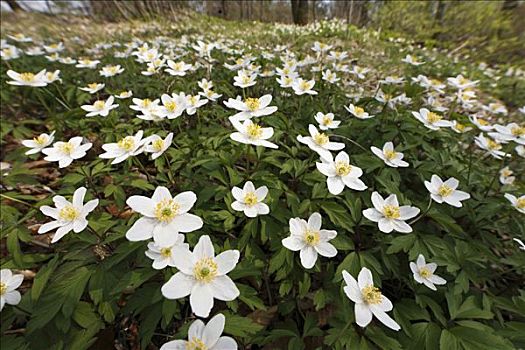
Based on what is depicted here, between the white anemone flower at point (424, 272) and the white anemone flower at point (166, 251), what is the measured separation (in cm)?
127

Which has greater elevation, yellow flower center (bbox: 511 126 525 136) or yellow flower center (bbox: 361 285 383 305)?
yellow flower center (bbox: 511 126 525 136)

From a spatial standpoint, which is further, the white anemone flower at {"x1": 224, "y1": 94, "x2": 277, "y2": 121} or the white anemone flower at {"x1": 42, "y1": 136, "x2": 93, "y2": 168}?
the white anemone flower at {"x1": 224, "y1": 94, "x2": 277, "y2": 121}

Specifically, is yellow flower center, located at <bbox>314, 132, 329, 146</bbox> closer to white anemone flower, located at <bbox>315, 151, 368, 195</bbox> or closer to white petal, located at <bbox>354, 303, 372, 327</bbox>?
white anemone flower, located at <bbox>315, 151, 368, 195</bbox>

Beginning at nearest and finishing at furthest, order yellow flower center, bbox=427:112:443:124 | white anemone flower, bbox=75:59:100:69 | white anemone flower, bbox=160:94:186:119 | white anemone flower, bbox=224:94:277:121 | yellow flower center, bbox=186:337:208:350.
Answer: yellow flower center, bbox=186:337:208:350 < white anemone flower, bbox=224:94:277:121 < white anemone flower, bbox=160:94:186:119 < yellow flower center, bbox=427:112:443:124 < white anemone flower, bbox=75:59:100:69

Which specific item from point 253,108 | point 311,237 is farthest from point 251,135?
point 311,237

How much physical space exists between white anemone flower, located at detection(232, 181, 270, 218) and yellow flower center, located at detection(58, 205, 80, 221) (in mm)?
856

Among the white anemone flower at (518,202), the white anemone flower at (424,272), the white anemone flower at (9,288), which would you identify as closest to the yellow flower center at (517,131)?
the white anemone flower at (518,202)

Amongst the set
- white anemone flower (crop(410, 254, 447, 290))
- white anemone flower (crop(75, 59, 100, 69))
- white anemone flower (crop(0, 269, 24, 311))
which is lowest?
white anemone flower (crop(410, 254, 447, 290))

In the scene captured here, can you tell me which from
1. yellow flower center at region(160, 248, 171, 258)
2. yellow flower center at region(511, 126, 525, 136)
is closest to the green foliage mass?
yellow flower center at region(160, 248, 171, 258)

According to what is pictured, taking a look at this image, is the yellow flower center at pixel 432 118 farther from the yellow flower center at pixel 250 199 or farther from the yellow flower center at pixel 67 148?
the yellow flower center at pixel 67 148

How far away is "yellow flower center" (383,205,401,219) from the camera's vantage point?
1.66 m

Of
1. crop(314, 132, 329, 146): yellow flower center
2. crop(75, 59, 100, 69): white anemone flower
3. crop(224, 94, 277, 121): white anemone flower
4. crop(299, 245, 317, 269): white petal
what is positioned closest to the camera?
crop(299, 245, 317, 269): white petal

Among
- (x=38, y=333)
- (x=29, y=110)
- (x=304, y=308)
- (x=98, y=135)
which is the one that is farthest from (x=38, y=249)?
(x=29, y=110)

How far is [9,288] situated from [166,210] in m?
0.84
